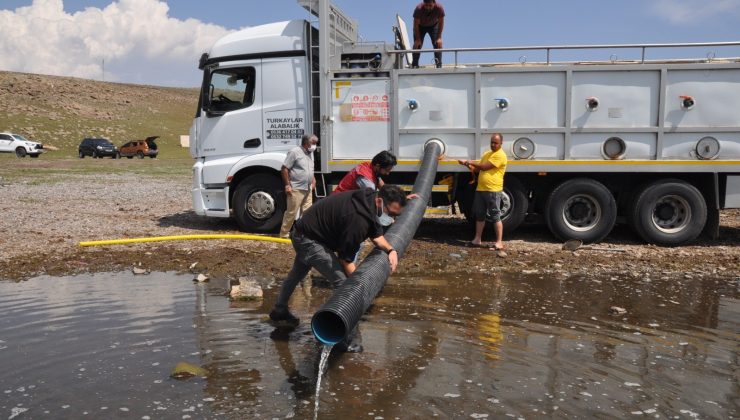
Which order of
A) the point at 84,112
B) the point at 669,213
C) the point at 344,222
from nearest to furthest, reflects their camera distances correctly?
the point at 344,222, the point at 669,213, the point at 84,112

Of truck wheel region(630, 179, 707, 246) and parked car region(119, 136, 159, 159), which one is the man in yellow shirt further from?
parked car region(119, 136, 159, 159)

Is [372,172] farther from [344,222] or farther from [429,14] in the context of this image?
[429,14]

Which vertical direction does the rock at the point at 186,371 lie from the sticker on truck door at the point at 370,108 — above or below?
below

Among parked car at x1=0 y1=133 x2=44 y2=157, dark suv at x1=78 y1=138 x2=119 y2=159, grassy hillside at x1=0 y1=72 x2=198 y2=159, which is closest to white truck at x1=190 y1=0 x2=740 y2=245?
parked car at x1=0 y1=133 x2=44 y2=157

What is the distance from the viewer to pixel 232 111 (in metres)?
11.1

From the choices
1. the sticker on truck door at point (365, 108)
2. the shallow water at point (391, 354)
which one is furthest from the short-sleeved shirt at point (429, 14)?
the shallow water at point (391, 354)

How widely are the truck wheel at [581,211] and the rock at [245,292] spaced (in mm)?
5182

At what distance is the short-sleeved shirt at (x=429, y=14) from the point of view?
11.2 metres

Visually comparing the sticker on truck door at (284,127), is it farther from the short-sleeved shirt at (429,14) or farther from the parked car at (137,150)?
the parked car at (137,150)

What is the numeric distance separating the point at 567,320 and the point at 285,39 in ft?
22.0

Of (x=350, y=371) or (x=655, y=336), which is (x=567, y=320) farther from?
(x=350, y=371)

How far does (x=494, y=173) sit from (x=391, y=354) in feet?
16.3

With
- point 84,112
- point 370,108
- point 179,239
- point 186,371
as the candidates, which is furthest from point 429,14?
point 84,112

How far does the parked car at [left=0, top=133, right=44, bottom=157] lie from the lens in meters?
43.6
